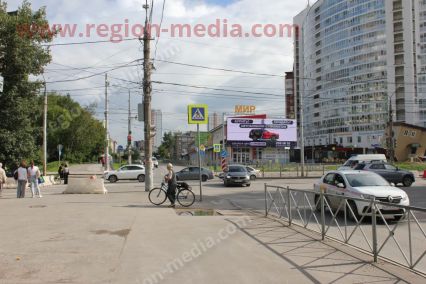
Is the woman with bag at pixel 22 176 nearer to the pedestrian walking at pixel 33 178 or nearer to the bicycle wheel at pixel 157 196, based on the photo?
the pedestrian walking at pixel 33 178

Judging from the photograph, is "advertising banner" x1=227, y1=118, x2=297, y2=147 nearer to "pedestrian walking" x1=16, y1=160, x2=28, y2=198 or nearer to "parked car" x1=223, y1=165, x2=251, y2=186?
"parked car" x1=223, y1=165, x2=251, y2=186

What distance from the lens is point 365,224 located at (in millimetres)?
8211

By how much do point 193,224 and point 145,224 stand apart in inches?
47.0

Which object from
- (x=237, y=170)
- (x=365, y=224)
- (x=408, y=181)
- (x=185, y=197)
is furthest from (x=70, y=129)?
(x=365, y=224)

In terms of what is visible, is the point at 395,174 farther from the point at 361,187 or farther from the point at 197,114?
the point at 361,187

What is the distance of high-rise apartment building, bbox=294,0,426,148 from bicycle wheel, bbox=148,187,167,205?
85461mm

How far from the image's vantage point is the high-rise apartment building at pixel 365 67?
108 m

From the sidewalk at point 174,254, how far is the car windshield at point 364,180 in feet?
10.2

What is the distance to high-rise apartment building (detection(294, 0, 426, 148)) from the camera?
108062 mm

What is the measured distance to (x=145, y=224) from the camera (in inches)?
459

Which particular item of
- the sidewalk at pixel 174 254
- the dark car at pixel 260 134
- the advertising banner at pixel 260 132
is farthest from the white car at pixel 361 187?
the dark car at pixel 260 134

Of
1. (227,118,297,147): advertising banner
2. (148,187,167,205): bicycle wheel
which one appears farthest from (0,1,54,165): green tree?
(227,118,297,147): advertising banner

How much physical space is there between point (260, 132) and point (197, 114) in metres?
58.4

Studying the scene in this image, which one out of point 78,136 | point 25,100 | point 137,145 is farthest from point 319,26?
point 25,100
